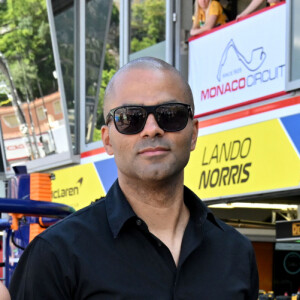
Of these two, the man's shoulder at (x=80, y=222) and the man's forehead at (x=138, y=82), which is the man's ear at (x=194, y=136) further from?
the man's shoulder at (x=80, y=222)

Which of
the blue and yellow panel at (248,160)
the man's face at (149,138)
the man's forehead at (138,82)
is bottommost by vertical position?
the man's face at (149,138)

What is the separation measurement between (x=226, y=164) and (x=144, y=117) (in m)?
9.57

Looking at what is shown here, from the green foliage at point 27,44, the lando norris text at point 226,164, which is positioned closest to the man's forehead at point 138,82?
the lando norris text at point 226,164

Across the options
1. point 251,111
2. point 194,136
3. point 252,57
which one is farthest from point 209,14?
point 194,136

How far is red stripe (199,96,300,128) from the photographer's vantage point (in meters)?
10.9

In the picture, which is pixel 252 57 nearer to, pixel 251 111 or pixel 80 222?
pixel 251 111

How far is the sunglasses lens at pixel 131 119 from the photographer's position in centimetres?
245

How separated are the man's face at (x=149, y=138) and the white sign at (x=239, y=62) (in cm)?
882

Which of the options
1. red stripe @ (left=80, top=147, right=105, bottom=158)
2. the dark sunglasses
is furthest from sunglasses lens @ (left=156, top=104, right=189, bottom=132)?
red stripe @ (left=80, top=147, right=105, bottom=158)

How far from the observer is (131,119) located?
2.44 m

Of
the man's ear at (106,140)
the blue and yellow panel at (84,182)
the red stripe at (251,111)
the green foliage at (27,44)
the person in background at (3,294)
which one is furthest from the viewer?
the green foliage at (27,44)

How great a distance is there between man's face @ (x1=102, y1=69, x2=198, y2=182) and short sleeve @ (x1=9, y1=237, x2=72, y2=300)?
0.31 m

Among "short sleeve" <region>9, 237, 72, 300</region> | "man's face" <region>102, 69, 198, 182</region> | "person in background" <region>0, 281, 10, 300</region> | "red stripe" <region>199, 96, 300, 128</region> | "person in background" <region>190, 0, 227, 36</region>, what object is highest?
"person in background" <region>190, 0, 227, 36</region>

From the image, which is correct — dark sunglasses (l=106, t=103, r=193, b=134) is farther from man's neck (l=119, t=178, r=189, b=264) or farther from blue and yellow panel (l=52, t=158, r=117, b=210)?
blue and yellow panel (l=52, t=158, r=117, b=210)
